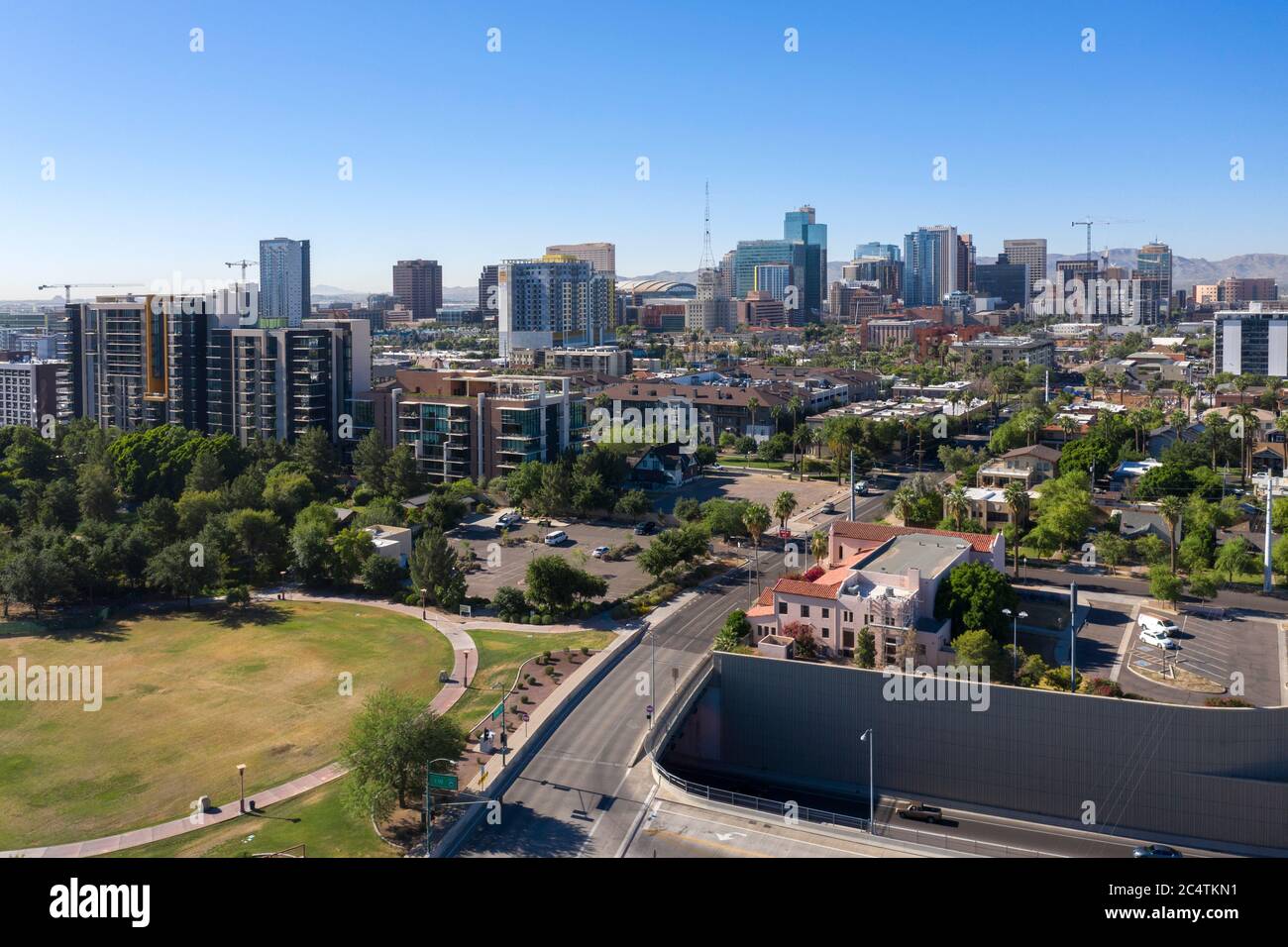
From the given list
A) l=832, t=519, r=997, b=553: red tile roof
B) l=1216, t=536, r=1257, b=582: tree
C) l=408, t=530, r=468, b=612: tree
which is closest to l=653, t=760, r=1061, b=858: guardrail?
l=832, t=519, r=997, b=553: red tile roof

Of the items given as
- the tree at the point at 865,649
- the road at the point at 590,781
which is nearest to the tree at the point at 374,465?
the road at the point at 590,781

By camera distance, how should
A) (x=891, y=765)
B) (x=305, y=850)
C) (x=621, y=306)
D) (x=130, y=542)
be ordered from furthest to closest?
(x=621, y=306), (x=130, y=542), (x=891, y=765), (x=305, y=850)

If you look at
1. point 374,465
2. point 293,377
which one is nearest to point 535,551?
point 374,465

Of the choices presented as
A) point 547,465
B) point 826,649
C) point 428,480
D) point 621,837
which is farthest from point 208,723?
point 428,480

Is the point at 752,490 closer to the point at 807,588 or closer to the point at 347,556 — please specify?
the point at 347,556

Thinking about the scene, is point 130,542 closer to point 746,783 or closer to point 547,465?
point 547,465

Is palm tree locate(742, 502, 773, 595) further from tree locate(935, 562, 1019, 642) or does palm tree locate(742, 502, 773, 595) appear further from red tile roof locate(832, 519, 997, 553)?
tree locate(935, 562, 1019, 642)
